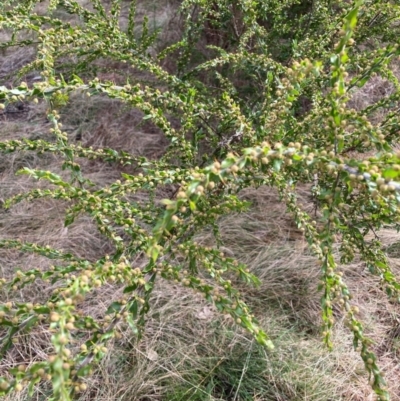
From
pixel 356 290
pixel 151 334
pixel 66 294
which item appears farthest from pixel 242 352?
pixel 66 294

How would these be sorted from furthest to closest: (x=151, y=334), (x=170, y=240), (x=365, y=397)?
(x=151, y=334), (x=365, y=397), (x=170, y=240)

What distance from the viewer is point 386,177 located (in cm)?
79

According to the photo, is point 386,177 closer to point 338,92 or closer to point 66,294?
point 338,92

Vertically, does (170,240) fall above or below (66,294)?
below

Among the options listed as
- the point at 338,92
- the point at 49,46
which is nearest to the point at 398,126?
the point at 338,92

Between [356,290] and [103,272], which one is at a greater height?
[103,272]

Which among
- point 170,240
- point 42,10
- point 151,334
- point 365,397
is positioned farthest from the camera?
point 42,10

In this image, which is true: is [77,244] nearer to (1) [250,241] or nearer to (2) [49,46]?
(1) [250,241]

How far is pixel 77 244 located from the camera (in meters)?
2.57

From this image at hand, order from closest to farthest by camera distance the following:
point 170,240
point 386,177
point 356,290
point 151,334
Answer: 1. point 386,177
2. point 170,240
3. point 151,334
4. point 356,290

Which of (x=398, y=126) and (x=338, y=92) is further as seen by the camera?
(x=398, y=126)

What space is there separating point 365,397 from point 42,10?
4.53 metres

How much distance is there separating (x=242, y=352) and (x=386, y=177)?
130 cm

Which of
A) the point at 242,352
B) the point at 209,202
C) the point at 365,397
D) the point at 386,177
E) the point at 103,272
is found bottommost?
the point at 365,397
